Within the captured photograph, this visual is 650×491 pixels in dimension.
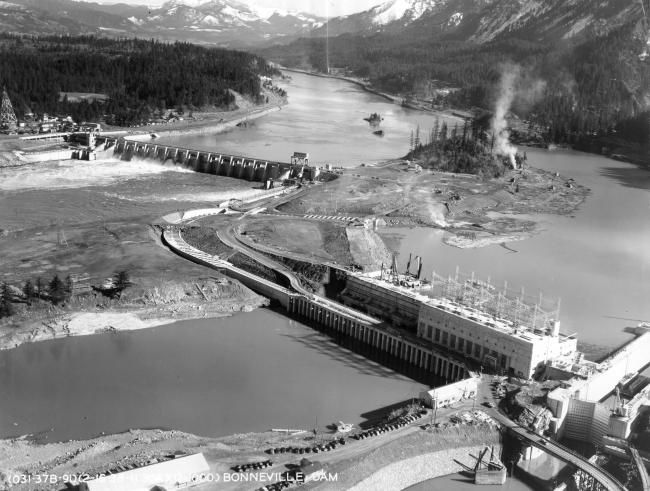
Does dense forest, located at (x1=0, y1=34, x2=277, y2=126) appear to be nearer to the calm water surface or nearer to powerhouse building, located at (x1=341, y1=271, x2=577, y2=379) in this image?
powerhouse building, located at (x1=341, y1=271, x2=577, y2=379)

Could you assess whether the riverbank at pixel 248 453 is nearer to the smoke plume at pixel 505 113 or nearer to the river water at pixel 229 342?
the river water at pixel 229 342

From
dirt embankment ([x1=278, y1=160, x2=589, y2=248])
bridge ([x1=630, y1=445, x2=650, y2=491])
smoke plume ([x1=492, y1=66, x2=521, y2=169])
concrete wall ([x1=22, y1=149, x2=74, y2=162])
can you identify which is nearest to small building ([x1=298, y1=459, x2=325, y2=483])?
bridge ([x1=630, y1=445, x2=650, y2=491])

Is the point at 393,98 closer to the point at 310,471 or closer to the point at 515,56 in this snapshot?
the point at 515,56

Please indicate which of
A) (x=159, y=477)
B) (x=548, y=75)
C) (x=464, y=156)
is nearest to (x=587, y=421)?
(x=159, y=477)

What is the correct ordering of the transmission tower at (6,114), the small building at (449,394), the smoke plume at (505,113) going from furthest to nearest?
the transmission tower at (6,114) → the smoke plume at (505,113) → the small building at (449,394)

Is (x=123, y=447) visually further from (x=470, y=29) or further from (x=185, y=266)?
(x=470, y=29)

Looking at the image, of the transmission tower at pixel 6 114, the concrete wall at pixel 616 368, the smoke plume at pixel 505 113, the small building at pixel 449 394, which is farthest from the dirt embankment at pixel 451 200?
the transmission tower at pixel 6 114
